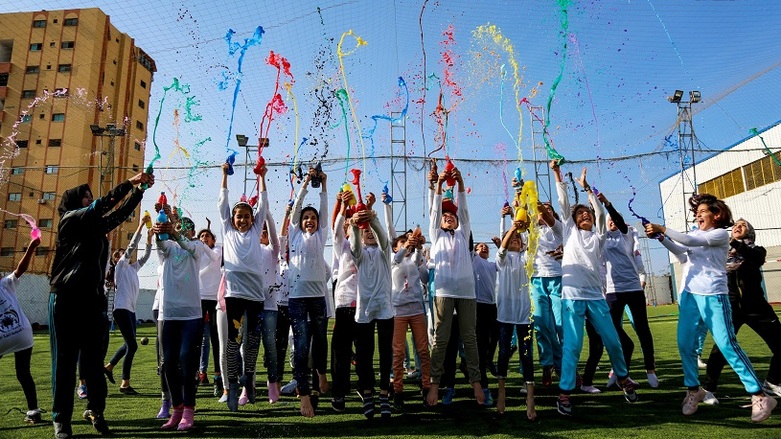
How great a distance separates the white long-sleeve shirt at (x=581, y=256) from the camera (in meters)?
5.13

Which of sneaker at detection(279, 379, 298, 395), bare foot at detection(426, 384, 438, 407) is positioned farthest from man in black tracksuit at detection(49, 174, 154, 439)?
bare foot at detection(426, 384, 438, 407)

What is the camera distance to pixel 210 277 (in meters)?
6.58

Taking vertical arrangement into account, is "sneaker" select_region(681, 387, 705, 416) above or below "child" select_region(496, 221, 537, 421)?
below

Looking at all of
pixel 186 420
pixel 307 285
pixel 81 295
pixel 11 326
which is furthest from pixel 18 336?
pixel 307 285

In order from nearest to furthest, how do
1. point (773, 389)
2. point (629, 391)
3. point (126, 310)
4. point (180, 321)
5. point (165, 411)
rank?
point (180, 321), point (773, 389), point (165, 411), point (629, 391), point (126, 310)

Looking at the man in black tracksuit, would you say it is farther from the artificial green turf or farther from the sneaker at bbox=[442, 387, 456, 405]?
the sneaker at bbox=[442, 387, 456, 405]

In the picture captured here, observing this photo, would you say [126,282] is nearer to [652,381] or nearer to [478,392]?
[478,392]

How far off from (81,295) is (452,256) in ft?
11.8

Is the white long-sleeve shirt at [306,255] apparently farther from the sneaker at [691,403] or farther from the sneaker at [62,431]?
the sneaker at [691,403]

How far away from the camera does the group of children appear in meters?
4.79

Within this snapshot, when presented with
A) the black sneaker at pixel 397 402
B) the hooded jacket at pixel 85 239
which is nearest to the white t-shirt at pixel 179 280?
the hooded jacket at pixel 85 239

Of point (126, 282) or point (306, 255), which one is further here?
point (126, 282)

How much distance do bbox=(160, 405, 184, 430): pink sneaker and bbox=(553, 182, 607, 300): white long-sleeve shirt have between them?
13.1 feet

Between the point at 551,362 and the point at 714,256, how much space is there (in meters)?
2.32
